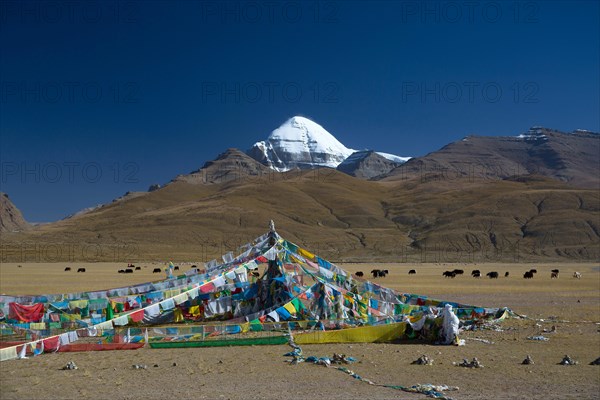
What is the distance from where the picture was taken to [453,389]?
12.2 meters

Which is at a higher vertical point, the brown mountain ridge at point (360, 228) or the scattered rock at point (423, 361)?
the brown mountain ridge at point (360, 228)

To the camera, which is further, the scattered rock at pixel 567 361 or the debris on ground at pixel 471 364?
the scattered rock at pixel 567 361

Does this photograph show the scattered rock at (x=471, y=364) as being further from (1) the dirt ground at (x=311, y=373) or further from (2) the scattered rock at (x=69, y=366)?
(2) the scattered rock at (x=69, y=366)

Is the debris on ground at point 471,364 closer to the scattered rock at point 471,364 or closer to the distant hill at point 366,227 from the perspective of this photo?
the scattered rock at point 471,364

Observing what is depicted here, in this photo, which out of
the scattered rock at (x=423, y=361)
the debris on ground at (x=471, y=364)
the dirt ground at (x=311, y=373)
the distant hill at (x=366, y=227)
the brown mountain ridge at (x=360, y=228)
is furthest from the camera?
the distant hill at (x=366, y=227)

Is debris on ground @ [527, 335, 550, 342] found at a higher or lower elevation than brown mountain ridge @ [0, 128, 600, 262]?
lower

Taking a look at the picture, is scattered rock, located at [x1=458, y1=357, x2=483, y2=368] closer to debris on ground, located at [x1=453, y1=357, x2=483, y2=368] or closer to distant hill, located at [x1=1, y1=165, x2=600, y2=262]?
debris on ground, located at [x1=453, y1=357, x2=483, y2=368]

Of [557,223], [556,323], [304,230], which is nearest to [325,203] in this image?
[304,230]

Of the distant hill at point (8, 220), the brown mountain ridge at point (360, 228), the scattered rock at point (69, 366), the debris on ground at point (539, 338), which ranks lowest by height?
the debris on ground at point (539, 338)

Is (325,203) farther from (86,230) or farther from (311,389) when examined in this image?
(311,389)

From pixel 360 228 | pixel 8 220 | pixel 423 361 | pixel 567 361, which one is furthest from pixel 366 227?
pixel 423 361

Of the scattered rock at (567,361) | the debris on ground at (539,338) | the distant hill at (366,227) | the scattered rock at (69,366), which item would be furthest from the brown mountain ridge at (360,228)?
the scattered rock at (567,361)

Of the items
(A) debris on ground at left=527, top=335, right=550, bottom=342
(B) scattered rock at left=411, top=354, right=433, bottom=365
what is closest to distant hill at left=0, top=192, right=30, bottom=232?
(A) debris on ground at left=527, top=335, right=550, bottom=342

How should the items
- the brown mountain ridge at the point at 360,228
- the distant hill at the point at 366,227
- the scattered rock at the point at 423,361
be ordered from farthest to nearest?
1. the distant hill at the point at 366,227
2. the brown mountain ridge at the point at 360,228
3. the scattered rock at the point at 423,361
